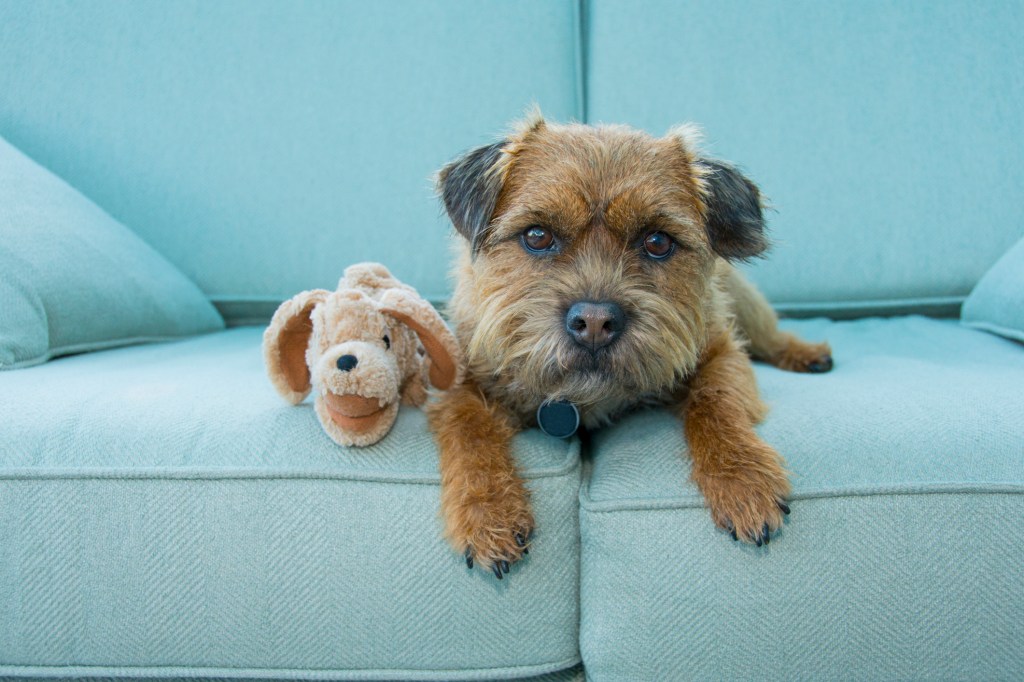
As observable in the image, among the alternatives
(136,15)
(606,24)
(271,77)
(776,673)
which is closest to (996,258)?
(606,24)

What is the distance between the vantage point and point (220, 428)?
1.38m

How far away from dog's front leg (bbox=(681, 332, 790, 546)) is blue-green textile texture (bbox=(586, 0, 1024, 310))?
1.22 meters

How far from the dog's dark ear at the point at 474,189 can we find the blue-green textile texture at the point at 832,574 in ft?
2.39

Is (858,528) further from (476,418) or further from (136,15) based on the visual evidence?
(136,15)

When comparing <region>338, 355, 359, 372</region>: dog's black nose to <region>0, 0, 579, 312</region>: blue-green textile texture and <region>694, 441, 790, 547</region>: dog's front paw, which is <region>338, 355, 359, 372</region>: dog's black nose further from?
<region>0, 0, 579, 312</region>: blue-green textile texture

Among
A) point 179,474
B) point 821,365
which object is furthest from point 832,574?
point 179,474

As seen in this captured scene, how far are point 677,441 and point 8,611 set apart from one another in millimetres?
1454

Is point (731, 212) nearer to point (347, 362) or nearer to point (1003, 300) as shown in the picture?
point (347, 362)

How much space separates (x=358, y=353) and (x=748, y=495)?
33.6 inches

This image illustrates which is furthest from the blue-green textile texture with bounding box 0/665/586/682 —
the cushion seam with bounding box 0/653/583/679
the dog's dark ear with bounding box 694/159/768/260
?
the dog's dark ear with bounding box 694/159/768/260

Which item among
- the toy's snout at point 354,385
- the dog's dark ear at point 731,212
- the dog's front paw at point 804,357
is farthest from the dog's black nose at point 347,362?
the dog's front paw at point 804,357

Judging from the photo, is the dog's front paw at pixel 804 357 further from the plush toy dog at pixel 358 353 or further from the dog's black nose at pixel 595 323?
the plush toy dog at pixel 358 353

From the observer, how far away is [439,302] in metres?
2.79

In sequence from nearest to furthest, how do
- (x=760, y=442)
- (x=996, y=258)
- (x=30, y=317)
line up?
(x=760, y=442) < (x=30, y=317) < (x=996, y=258)
